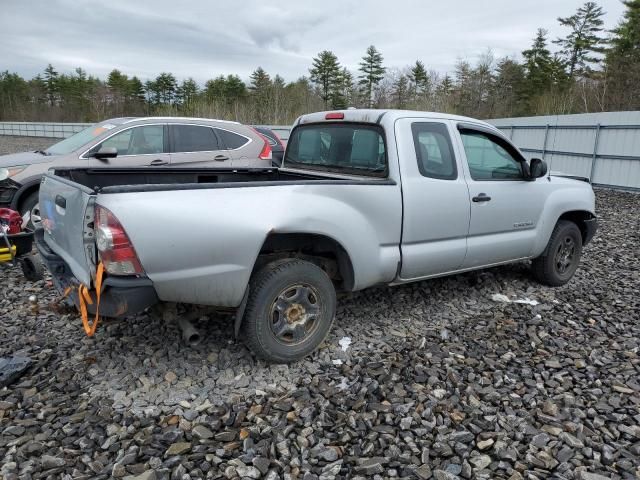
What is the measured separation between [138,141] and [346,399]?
18.0 feet

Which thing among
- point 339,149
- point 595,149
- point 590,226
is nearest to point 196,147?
point 339,149

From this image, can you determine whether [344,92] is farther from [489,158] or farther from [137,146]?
[489,158]

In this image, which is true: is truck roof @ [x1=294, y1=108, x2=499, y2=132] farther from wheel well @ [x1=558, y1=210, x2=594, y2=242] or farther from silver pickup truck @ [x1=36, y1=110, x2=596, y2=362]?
wheel well @ [x1=558, y1=210, x2=594, y2=242]

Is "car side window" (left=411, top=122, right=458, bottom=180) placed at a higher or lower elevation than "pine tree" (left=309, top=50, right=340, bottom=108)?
lower

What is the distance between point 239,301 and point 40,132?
4146cm

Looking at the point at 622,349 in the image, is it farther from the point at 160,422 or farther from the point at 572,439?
the point at 160,422

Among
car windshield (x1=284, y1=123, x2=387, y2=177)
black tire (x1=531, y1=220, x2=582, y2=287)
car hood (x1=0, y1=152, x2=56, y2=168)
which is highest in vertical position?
car windshield (x1=284, y1=123, x2=387, y2=177)

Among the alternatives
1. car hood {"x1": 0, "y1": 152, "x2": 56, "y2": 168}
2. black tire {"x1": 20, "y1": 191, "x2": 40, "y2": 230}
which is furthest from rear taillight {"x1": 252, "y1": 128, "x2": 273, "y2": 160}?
black tire {"x1": 20, "y1": 191, "x2": 40, "y2": 230}

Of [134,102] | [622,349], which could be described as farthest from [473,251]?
[134,102]

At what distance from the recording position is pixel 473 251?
421 cm

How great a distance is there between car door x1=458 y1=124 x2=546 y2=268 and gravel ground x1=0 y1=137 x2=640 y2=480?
1.97 ft

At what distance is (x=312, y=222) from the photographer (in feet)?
10.3

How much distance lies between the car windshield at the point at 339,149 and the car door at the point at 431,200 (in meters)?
0.23

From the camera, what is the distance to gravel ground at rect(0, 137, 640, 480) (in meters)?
2.41
